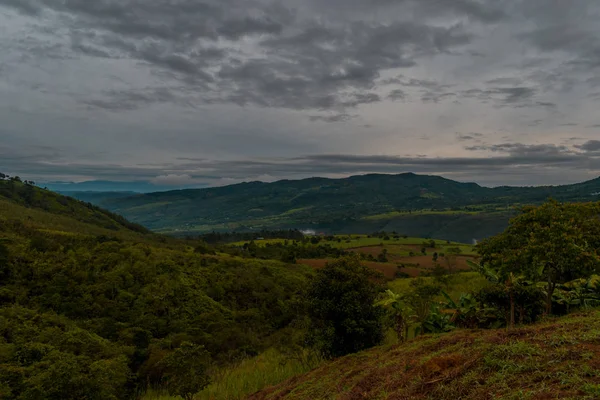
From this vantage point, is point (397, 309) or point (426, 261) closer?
point (397, 309)

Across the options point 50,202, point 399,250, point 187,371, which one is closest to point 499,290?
point 187,371

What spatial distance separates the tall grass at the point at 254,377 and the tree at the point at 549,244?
28.4 feet

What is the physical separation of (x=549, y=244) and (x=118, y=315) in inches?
1091

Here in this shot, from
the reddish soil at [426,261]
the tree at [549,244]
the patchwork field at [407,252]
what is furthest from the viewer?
the patchwork field at [407,252]

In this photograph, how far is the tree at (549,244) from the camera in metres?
10.1

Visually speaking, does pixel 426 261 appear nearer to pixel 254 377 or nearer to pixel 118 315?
pixel 118 315

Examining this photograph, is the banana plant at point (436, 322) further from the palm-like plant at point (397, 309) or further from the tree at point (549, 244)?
the tree at point (549, 244)

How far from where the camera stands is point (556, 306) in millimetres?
13102

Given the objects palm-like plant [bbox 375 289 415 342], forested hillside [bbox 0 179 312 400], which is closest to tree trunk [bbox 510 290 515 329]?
palm-like plant [bbox 375 289 415 342]

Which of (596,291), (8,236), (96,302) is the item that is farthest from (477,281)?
(8,236)

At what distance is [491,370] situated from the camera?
666 cm

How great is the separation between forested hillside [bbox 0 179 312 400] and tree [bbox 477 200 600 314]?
830 cm

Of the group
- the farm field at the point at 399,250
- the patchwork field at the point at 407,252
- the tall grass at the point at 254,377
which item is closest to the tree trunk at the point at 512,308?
the tall grass at the point at 254,377

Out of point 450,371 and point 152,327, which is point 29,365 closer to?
point 152,327
